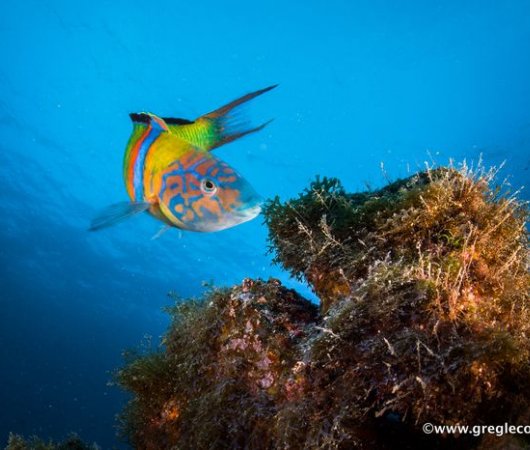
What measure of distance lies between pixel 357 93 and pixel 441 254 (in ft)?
88.6

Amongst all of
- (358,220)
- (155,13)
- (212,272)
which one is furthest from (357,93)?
(358,220)

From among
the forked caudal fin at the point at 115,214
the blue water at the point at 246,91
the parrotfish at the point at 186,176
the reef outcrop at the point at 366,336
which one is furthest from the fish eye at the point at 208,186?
the blue water at the point at 246,91

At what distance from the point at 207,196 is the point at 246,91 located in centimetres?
2949

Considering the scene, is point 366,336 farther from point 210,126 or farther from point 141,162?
point 141,162

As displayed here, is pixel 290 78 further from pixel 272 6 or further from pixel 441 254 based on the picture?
pixel 441 254

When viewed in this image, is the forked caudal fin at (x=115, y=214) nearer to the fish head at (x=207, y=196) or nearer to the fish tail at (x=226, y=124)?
the fish head at (x=207, y=196)

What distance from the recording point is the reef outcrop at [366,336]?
279 cm

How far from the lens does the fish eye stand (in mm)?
2079

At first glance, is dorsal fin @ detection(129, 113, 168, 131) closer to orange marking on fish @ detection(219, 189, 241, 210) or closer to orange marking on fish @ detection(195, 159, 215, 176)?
orange marking on fish @ detection(195, 159, 215, 176)

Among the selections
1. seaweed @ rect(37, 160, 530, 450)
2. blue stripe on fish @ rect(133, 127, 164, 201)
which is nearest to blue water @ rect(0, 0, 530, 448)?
seaweed @ rect(37, 160, 530, 450)

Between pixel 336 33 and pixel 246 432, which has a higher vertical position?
pixel 336 33

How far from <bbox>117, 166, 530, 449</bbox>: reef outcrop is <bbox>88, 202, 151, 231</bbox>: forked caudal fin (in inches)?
69.9

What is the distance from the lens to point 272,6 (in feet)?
85.0

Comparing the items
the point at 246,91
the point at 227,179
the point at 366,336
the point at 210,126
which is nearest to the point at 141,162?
the point at 210,126
